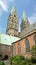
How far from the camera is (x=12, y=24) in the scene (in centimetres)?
10156

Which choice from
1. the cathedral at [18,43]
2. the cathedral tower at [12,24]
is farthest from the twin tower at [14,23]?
the cathedral at [18,43]

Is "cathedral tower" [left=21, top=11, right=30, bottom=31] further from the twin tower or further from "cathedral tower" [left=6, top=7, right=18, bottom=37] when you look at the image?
"cathedral tower" [left=6, top=7, right=18, bottom=37]

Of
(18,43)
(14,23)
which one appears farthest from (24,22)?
(18,43)

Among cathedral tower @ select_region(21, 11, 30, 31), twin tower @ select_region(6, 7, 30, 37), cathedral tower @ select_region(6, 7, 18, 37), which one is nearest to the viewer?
cathedral tower @ select_region(6, 7, 18, 37)

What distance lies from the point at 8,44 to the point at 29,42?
49.3 feet

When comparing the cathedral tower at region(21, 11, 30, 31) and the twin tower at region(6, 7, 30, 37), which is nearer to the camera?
the twin tower at region(6, 7, 30, 37)

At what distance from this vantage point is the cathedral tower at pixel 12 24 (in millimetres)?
95825

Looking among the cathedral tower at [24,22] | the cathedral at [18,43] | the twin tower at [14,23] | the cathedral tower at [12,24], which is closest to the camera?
the cathedral at [18,43]

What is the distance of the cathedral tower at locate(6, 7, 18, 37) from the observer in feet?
314

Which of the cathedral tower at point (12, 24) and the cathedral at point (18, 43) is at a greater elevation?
the cathedral tower at point (12, 24)

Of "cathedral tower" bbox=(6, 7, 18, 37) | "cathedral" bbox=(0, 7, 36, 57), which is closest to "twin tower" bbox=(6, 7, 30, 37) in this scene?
"cathedral tower" bbox=(6, 7, 18, 37)

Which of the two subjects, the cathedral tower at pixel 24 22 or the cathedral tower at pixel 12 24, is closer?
the cathedral tower at pixel 12 24

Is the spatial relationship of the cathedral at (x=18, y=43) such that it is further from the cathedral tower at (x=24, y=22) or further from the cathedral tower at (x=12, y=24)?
the cathedral tower at (x=24, y=22)

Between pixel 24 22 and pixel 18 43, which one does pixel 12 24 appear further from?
pixel 18 43
